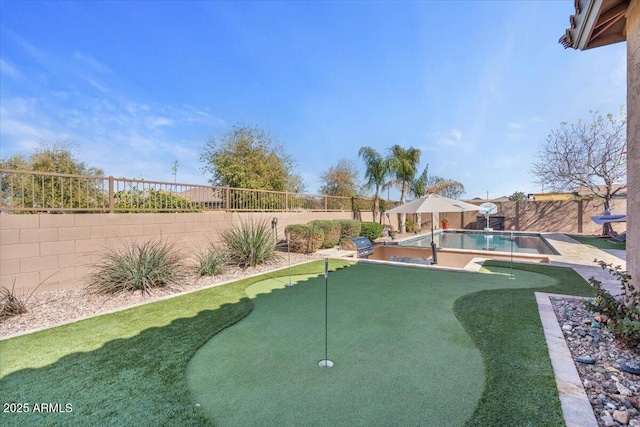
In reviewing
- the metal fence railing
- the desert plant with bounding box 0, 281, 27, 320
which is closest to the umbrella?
the metal fence railing

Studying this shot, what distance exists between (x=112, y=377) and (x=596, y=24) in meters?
6.68

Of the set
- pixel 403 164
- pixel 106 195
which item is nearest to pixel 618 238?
pixel 403 164

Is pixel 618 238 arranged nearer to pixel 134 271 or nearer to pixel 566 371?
pixel 566 371

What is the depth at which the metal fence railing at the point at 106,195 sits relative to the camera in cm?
516

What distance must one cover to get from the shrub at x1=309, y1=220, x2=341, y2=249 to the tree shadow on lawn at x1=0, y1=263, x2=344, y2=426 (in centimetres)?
711

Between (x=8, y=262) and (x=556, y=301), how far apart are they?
9.18 metres

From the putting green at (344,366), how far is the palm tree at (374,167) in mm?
12469

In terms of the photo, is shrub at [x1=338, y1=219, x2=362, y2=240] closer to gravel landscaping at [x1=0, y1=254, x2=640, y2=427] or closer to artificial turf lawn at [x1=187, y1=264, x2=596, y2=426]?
gravel landscaping at [x1=0, y1=254, x2=640, y2=427]

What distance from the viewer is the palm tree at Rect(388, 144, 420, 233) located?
666 inches

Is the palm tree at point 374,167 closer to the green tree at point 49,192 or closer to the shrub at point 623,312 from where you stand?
the green tree at point 49,192

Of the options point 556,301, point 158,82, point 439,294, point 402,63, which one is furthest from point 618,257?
point 158,82

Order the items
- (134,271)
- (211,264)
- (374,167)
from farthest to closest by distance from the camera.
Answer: (374,167)
(211,264)
(134,271)

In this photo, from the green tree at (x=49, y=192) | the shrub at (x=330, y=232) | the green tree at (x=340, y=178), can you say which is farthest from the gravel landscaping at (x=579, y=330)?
the green tree at (x=340, y=178)

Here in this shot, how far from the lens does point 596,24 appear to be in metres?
3.57
